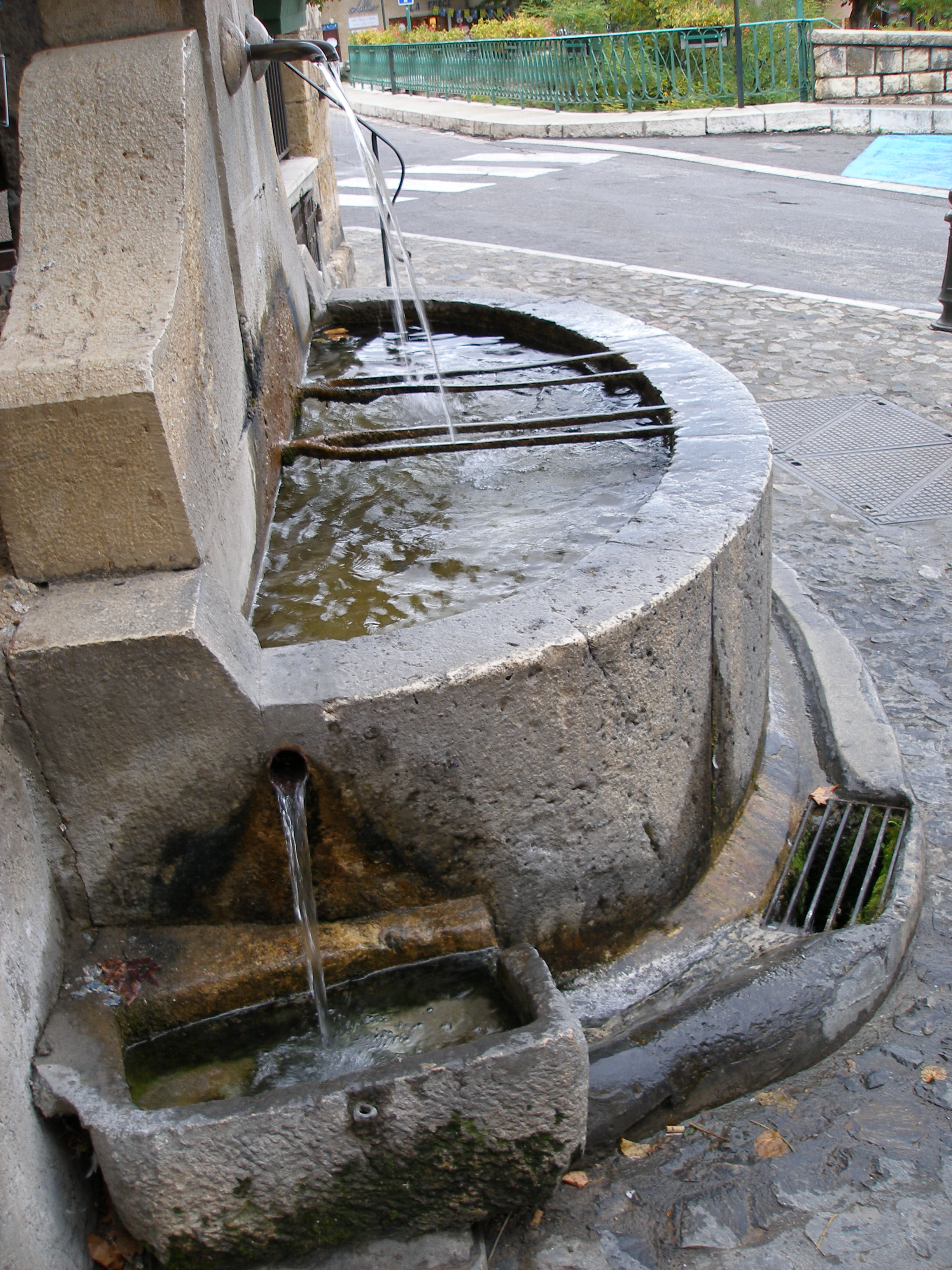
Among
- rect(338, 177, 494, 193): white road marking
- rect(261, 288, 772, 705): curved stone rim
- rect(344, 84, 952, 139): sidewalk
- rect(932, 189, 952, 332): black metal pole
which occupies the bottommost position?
rect(932, 189, 952, 332): black metal pole

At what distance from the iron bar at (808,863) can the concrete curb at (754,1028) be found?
170mm

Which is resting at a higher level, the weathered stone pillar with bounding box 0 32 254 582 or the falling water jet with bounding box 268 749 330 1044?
the weathered stone pillar with bounding box 0 32 254 582

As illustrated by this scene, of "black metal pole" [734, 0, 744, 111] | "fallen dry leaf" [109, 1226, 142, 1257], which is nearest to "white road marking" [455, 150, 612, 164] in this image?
"black metal pole" [734, 0, 744, 111]

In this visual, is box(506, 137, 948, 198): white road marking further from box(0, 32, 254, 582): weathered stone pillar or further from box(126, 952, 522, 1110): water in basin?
box(126, 952, 522, 1110): water in basin

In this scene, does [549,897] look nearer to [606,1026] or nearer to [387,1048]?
[606,1026]

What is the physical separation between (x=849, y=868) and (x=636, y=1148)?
39.6 inches

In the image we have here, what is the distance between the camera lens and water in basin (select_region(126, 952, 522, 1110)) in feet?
6.63

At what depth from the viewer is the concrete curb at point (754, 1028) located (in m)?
2.21

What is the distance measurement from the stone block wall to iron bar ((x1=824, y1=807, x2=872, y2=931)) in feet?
50.3

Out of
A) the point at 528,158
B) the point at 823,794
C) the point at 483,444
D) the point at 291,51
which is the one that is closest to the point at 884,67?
the point at 528,158

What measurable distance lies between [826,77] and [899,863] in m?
16.1

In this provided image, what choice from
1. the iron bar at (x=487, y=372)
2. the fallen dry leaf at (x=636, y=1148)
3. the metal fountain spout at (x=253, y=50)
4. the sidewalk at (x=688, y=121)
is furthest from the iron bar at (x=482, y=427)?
the sidewalk at (x=688, y=121)

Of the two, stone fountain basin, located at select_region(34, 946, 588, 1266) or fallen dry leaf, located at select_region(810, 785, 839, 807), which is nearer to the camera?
stone fountain basin, located at select_region(34, 946, 588, 1266)

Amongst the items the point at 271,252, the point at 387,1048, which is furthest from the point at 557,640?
the point at 271,252
